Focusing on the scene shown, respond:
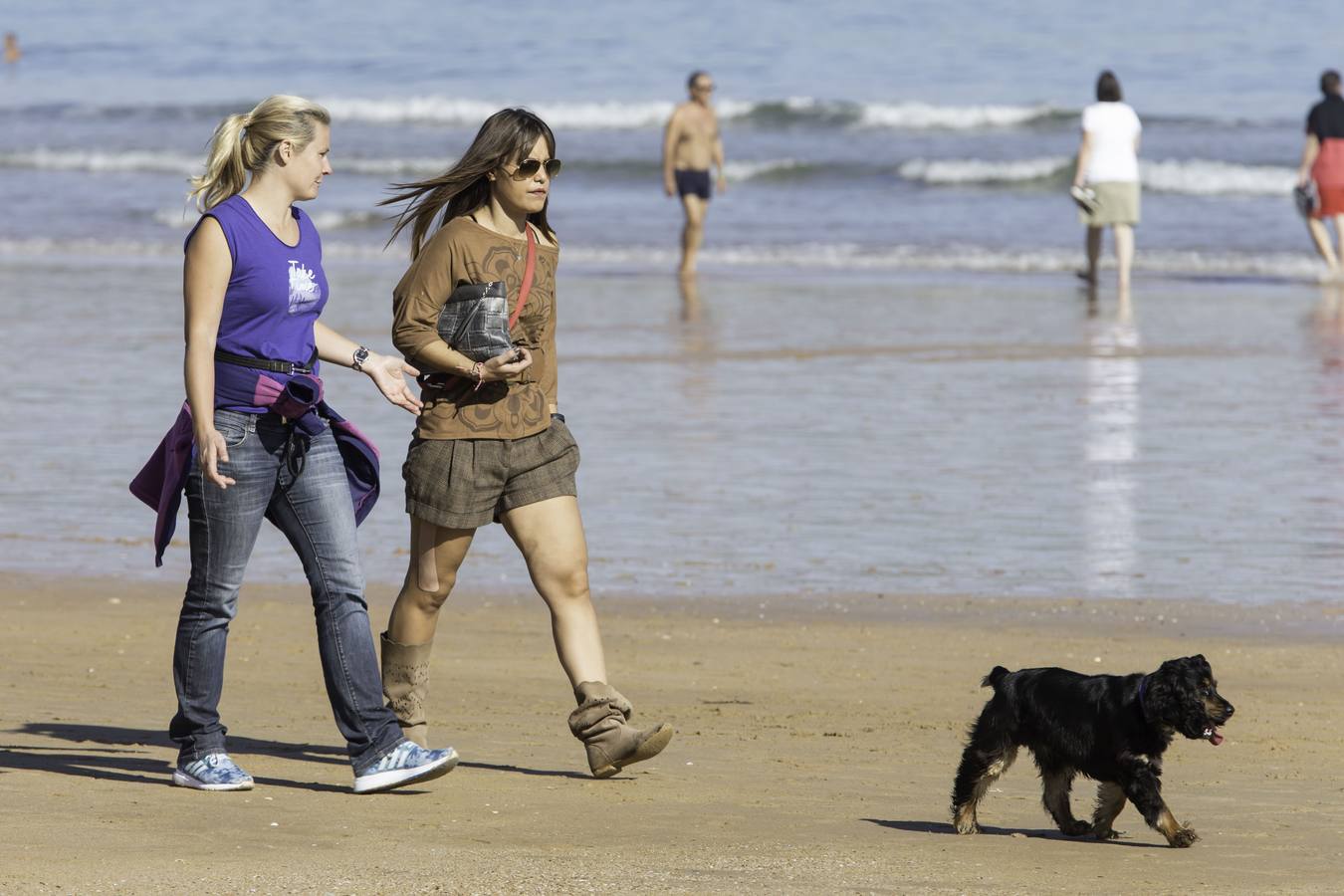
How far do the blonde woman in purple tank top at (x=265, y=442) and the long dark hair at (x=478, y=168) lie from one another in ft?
1.02

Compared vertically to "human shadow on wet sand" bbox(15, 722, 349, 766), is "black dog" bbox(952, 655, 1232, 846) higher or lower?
higher

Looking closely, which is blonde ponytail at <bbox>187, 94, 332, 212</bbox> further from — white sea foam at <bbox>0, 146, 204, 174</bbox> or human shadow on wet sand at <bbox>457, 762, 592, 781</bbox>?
white sea foam at <bbox>0, 146, 204, 174</bbox>

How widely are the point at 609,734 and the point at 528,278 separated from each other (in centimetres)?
115

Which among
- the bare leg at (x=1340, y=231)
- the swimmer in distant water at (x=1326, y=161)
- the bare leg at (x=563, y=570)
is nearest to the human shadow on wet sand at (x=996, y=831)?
the bare leg at (x=563, y=570)

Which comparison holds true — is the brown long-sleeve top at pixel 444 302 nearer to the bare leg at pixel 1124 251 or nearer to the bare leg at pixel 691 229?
the bare leg at pixel 1124 251

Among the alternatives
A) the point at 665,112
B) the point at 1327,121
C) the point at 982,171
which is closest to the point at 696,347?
the point at 1327,121

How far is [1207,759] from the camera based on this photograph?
540cm

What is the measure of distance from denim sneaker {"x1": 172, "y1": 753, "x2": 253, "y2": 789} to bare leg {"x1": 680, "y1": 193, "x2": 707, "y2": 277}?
1374cm

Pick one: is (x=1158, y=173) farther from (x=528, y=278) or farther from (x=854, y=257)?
(x=528, y=278)

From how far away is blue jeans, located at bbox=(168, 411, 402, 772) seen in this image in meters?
4.66

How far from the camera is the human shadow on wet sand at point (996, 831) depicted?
4559 millimetres

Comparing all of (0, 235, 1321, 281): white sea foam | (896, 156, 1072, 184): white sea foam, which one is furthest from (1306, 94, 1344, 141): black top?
(896, 156, 1072, 184): white sea foam

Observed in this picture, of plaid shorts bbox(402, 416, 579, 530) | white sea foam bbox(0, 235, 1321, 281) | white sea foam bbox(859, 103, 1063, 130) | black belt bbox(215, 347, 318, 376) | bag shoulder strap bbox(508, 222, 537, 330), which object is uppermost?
bag shoulder strap bbox(508, 222, 537, 330)

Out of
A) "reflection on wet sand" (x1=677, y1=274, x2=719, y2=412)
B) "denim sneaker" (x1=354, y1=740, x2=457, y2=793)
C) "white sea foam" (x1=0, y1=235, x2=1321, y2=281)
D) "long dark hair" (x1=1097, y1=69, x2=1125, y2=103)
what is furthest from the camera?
"white sea foam" (x1=0, y1=235, x2=1321, y2=281)
